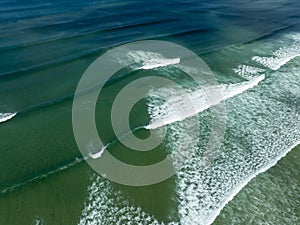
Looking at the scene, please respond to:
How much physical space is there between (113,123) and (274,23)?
59.5 ft

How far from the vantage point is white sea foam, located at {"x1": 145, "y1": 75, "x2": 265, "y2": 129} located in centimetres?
1459

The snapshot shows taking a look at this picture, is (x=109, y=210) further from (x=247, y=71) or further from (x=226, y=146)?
(x=247, y=71)

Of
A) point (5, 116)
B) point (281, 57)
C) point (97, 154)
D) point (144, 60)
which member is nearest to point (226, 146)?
point (97, 154)

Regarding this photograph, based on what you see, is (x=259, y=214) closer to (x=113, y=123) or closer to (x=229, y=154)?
(x=229, y=154)

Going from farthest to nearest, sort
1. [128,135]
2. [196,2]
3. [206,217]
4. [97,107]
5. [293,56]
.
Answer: [196,2], [293,56], [97,107], [128,135], [206,217]

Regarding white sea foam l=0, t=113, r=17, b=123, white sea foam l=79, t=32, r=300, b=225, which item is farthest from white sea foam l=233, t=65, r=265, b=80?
white sea foam l=0, t=113, r=17, b=123

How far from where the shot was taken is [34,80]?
16.8 metres

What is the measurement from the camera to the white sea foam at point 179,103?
1459cm

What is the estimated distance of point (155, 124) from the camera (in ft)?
46.5

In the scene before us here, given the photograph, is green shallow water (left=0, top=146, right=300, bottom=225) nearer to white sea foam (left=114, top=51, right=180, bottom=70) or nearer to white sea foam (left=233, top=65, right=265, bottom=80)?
white sea foam (left=233, top=65, right=265, bottom=80)

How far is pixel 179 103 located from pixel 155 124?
A: 1988 millimetres

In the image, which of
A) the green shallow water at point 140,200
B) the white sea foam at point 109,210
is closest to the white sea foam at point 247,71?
the green shallow water at point 140,200

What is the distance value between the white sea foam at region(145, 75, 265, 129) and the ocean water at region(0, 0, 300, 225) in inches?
2.5

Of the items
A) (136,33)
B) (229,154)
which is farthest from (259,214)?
(136,33)
